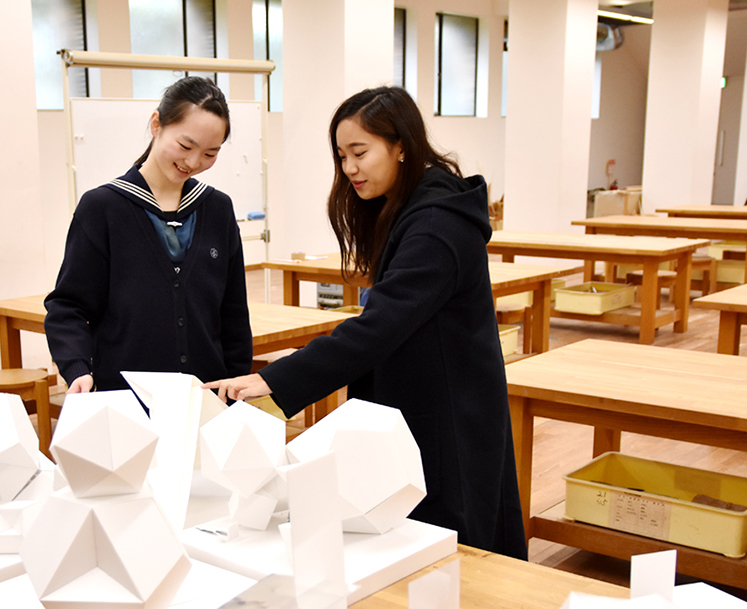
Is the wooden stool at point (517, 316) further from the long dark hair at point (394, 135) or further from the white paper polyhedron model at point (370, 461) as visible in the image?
the white paper polyhedron model at point (370, 461)

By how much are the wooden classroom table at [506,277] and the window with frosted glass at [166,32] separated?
12.8 feet

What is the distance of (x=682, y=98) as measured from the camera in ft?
34.1

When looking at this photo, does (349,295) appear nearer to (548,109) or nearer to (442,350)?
(442,350)

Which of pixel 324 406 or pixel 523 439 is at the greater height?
pixel 523 439

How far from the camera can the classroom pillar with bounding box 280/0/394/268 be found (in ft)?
20.4

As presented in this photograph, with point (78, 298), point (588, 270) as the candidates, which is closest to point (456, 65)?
point (588, 270)

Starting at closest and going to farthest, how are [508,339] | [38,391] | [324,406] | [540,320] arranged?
1. [38,391]
2. [324,406]
3. [508,339]
4. [540,320]

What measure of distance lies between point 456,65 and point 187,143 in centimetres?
1082

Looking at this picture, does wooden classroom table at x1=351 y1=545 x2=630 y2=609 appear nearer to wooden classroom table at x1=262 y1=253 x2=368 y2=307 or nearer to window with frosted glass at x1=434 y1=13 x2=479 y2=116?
wooden classroom table at x1=262 y1=253 x2=368 y2=307

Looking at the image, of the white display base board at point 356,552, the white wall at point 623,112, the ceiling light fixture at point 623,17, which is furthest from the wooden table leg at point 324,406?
the white wall at point 623,112

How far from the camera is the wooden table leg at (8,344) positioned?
365cm

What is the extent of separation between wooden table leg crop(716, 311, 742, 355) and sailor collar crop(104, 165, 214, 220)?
Result: 259 centimetres

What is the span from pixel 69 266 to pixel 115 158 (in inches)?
130

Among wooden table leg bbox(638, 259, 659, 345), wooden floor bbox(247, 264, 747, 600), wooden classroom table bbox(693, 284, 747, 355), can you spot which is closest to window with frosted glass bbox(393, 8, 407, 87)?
wooden floor bbox(247, 264, 747, 600)
